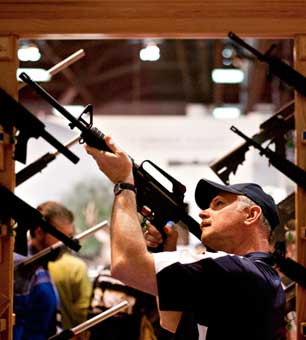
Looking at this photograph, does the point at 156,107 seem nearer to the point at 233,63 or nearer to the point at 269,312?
the point at 233,63

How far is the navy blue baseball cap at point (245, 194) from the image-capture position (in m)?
3.00

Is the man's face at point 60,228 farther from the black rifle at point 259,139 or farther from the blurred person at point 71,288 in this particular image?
the black rifle at point 259,139

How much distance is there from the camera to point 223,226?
9.61ft

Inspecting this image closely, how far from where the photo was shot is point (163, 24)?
4.05 metres

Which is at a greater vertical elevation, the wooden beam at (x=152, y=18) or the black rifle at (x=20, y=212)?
the wooden beam at (x=152, y=18)

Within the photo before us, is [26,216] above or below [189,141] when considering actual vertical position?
below

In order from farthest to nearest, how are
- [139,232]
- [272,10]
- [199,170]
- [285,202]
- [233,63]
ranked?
1. [233,63]
2. [199,170]
3. [285,202]
4. [272,10]
5. [139,232]

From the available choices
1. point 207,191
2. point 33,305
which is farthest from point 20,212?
point 207,191

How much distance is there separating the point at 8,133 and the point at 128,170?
154cm

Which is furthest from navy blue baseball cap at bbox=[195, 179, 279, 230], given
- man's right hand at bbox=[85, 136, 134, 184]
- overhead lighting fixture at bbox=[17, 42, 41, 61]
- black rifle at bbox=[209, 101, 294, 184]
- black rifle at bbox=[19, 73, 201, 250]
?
overhead lighting fixture at bbox=[17, 42, 41, 61]

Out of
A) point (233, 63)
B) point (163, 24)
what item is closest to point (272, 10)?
point (163, 24)

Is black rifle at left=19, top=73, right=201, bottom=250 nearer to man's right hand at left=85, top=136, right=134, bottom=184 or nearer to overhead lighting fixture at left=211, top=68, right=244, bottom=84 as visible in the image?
man's right hand at left=85, top=136, right=134, bottom=184

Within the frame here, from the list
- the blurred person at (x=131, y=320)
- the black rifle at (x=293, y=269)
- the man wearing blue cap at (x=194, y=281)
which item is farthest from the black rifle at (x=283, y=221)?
the man wearing blue cap at (x=194, y=281)

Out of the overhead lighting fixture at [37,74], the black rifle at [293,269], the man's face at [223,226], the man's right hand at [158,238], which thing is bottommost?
the man's face at [223,226]
